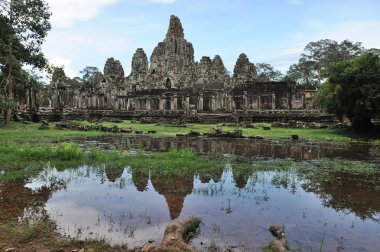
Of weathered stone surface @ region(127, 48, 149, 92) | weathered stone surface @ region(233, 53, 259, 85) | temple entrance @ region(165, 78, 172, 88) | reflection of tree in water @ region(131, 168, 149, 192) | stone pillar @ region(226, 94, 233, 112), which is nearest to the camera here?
reflection of tree in water @ region(131, 168, 149, 192)

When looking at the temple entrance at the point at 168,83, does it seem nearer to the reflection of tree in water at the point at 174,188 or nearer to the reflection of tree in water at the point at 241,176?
the reflection of tree in water at the point at 241,176

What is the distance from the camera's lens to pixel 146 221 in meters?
6.66

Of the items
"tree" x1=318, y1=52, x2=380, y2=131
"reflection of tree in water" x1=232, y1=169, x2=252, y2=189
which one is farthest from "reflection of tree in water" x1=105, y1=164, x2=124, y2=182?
"tree" x1=318, y1=52, x2=380, y2=131

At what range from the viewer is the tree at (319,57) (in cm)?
6156

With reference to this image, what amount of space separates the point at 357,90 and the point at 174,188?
60.8 ft

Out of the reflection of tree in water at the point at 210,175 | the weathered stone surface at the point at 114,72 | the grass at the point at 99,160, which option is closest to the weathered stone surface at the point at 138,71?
the weathered stone surface at the point at 114,72

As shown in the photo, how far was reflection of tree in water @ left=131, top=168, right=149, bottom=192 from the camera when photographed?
940 centimetres

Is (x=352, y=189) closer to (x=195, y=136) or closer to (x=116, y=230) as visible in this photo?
(x=116, y=230)

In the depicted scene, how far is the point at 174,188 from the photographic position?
9.24 meters

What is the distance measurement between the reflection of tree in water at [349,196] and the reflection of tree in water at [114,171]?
553cm

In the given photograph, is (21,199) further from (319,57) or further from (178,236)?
(319,57)

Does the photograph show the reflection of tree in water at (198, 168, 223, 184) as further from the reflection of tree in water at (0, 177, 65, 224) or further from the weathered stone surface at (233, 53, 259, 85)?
the weathered stone surface at (233, 53, 259, 85)

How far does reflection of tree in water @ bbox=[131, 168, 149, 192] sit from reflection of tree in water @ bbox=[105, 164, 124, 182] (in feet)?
1.44

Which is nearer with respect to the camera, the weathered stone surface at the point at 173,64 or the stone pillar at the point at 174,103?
the stone pillar at the point at 174,103
